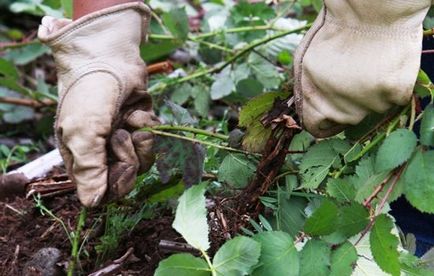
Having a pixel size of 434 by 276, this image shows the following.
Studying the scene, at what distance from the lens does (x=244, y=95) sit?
2.46 meters

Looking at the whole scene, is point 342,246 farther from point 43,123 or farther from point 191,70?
point 43,123

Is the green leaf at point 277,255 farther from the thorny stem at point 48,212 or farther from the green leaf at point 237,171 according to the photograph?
the thorny stem at point 48,212

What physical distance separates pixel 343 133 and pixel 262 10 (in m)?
1.04

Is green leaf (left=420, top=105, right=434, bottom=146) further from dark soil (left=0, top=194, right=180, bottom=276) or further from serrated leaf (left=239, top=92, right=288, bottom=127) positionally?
dark soil (left=0, top=194, right=180, bottom=276)

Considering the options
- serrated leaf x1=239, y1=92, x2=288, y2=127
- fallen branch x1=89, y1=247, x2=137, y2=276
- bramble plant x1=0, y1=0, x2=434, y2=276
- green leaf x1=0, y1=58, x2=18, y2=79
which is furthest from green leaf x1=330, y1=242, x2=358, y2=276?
green leaf x1=0, y1=58, x2=18, y2=79

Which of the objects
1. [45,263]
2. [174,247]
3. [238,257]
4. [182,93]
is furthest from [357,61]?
[182,93]

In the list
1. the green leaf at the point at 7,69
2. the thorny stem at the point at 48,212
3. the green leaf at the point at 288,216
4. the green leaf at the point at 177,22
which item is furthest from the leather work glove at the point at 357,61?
the green leaf at the point at 7,69

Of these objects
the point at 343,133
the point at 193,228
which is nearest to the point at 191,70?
the point at 343,133

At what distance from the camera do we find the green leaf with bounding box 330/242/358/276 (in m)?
1.25

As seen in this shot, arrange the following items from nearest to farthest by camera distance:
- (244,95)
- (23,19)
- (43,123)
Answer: (244,95)
(43,123)
(23,19)

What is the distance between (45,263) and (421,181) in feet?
2.46

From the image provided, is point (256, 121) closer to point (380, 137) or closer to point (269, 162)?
point (269, 162)

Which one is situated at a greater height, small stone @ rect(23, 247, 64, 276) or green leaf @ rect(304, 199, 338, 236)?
green leaf @ rect(304, 199, 338, 236)

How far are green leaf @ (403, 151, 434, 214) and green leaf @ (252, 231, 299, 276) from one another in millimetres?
196
